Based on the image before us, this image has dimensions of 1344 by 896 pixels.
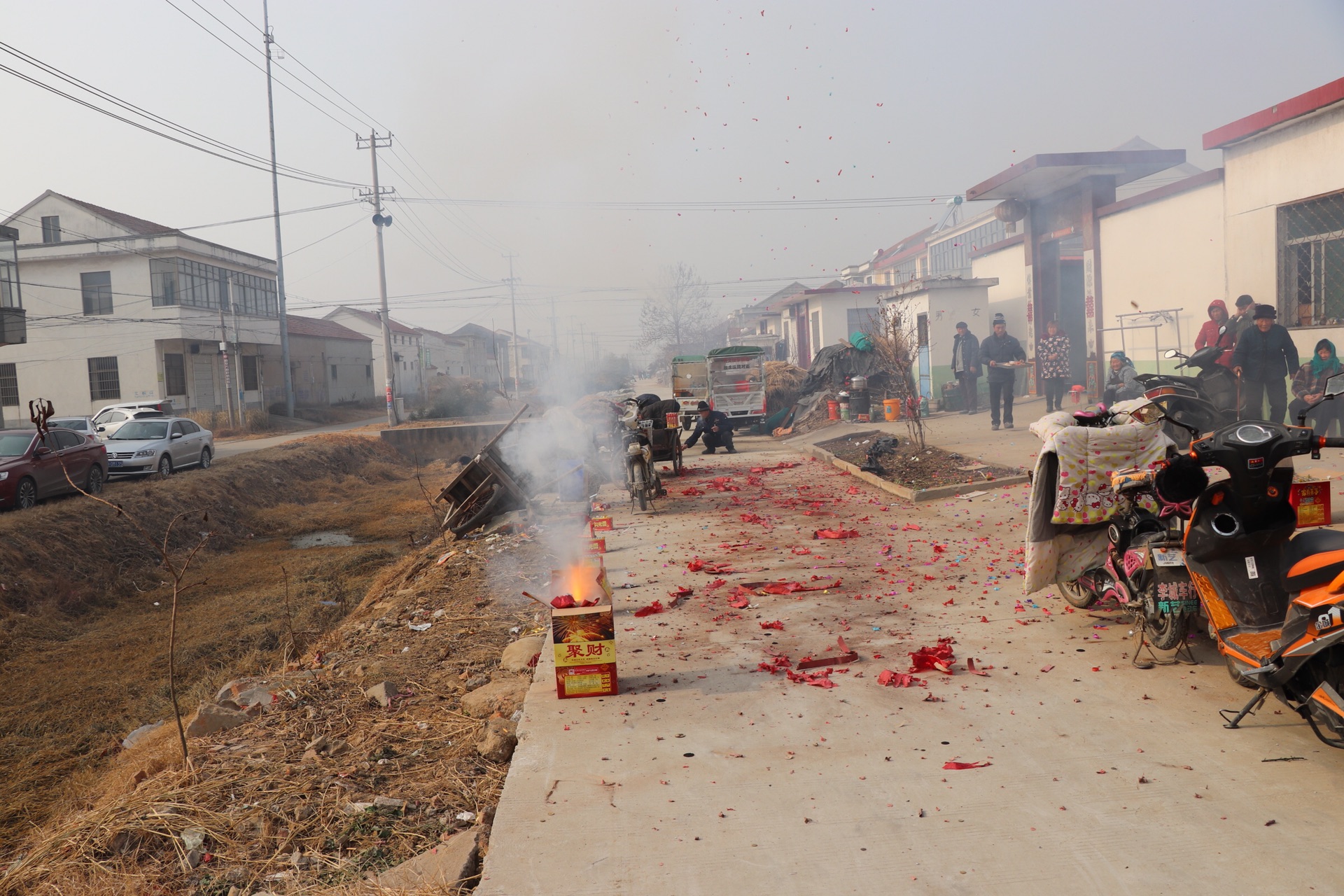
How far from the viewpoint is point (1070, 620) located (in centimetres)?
605

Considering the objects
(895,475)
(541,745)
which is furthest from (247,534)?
(541,745)

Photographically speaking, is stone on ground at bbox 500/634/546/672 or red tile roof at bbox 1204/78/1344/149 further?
red tile roof at bbox 1204/78/1344/149

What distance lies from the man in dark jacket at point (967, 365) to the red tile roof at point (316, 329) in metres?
37.6

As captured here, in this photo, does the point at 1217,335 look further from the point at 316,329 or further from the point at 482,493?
the point at 316,329

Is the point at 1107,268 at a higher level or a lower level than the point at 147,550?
higher

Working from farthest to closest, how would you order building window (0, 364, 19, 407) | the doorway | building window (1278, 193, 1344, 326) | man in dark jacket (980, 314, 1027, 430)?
building window (0, 364, 19, 407) → the doorway → man in dark jacket (980, 314, 1027, 430) → building window (1278, 193, 1344, 326)

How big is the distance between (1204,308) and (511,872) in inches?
587

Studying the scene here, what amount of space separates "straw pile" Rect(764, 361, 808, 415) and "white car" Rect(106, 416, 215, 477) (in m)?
15.5

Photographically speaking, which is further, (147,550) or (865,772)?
(147,550)

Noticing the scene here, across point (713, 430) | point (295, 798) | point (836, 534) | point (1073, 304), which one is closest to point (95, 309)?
point (713, 430)

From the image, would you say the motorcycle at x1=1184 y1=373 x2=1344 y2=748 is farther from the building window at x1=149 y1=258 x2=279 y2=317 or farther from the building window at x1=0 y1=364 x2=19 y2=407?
the building window at x1=0 y1=364 x2=19 y2=407

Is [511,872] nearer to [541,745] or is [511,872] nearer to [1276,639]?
[541,745]

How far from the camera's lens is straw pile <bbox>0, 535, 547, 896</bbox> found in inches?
149

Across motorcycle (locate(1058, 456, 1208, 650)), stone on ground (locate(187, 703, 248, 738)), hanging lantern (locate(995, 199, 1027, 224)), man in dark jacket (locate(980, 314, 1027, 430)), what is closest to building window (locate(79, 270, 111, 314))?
hanging lantern (locate(995, 199, 1027, 224))
